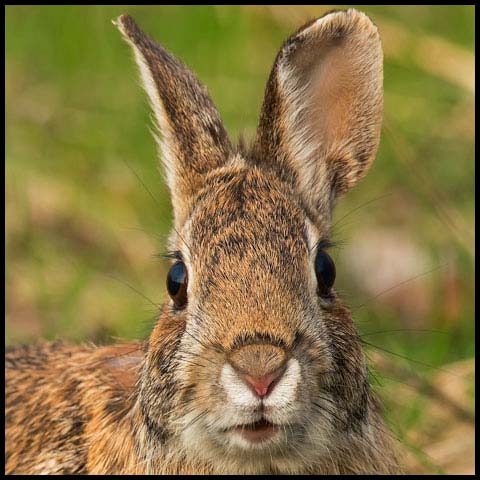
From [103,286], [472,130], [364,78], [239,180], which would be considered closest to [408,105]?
[472,130]

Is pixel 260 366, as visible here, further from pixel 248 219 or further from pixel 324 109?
pixel 324 109

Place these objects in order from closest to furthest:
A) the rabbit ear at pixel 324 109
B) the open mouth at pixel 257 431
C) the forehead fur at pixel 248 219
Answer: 1. the open mouth at pixel 257 431
2. the forehead fur at pixel 248 219
3. the rabbit ear at pixel 324 109

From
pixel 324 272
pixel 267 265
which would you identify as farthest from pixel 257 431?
pixel 324 272

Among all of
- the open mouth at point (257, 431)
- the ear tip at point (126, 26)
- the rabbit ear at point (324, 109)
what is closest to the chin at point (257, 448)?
the open mouth at point (257, 431)

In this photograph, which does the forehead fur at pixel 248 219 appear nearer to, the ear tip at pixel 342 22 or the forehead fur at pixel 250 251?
the forehead fur at pixel 250 251

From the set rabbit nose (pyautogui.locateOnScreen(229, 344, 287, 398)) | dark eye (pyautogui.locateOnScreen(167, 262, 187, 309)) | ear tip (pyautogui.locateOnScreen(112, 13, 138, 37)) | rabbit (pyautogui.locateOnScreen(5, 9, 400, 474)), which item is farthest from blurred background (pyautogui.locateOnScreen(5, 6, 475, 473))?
rabbit nose (pyautogui.locateOnScreen(229, 344, 287, 398))

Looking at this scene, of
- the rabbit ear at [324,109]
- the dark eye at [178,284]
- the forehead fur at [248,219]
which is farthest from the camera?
the rabbit ear at [324,109]
